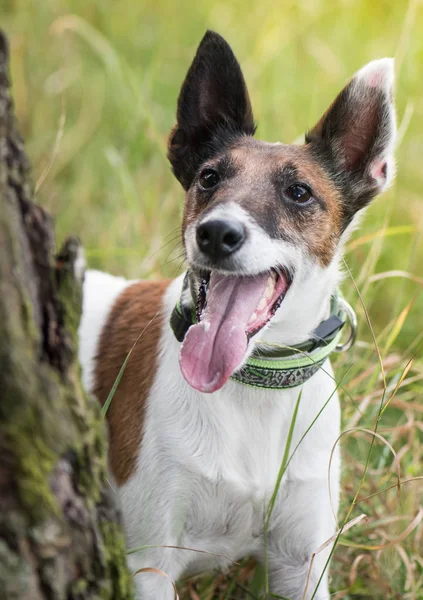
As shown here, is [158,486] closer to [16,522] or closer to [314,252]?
[314,252]

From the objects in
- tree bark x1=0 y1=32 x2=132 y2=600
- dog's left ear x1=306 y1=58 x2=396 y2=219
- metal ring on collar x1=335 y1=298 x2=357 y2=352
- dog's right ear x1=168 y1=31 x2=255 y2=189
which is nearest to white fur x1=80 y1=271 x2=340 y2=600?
metal ring on collar x1=335 y1=298 x2=357 y2=352

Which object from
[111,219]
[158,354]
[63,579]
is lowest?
[111,219]

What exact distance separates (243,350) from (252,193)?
54 centimetres

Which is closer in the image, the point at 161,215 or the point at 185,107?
the point at 185,107

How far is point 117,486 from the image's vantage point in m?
2.67

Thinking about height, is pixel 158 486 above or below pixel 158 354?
below

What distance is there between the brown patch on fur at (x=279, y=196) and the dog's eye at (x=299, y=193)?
0.02m

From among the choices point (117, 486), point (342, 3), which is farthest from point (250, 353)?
point (342, 3)

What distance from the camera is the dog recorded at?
8.04 ft

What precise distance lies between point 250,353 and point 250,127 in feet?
3.14

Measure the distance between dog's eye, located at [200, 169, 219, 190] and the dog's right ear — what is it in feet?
0.50

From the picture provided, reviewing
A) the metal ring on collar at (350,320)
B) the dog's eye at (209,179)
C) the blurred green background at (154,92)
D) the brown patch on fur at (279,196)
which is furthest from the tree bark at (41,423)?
the blurred green background at (154,92)

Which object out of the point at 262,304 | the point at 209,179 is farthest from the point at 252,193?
the point at 262,304

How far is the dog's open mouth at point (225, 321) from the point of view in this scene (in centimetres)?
234
